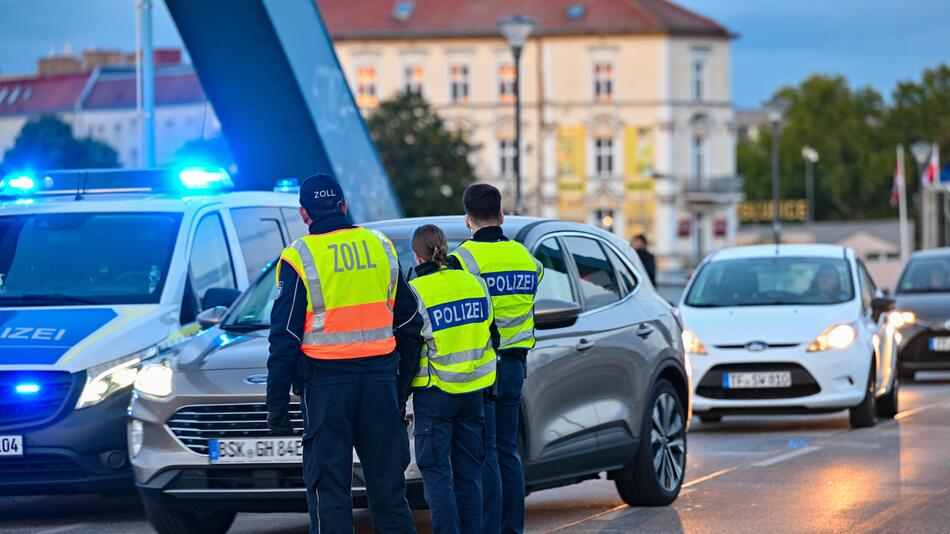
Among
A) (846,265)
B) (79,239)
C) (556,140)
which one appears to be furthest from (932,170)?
(79,239)

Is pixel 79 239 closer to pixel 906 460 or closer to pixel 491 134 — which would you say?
pixel 906 460

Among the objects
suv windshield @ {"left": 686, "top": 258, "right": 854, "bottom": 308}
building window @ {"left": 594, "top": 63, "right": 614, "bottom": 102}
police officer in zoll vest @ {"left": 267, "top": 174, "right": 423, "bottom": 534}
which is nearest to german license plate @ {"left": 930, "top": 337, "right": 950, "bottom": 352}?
suv windshield @ {"left": 686, "top": 258, "right": 854, "bottom": 308}

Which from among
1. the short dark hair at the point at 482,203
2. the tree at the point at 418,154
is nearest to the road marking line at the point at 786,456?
the short dark hair at the point at 482,203

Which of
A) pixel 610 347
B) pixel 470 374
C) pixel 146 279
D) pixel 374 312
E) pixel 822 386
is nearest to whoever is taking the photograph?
pixel 374 312

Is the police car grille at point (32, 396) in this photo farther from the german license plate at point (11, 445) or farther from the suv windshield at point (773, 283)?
the suv windshield at point (773, 283)

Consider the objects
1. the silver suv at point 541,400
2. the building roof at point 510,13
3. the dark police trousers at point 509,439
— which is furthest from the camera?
the building roof at point 510,13

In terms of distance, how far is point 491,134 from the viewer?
4567 inches

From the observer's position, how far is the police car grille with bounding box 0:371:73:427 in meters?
11.0

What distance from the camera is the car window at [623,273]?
1142 centimetres

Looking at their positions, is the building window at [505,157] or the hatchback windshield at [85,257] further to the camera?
the building window at [505,157]

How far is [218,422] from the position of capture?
9.41 meters

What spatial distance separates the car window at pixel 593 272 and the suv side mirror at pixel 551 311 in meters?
0.81

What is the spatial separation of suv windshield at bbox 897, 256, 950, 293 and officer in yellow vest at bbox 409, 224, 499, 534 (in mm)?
17813

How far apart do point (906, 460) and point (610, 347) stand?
4100mm
